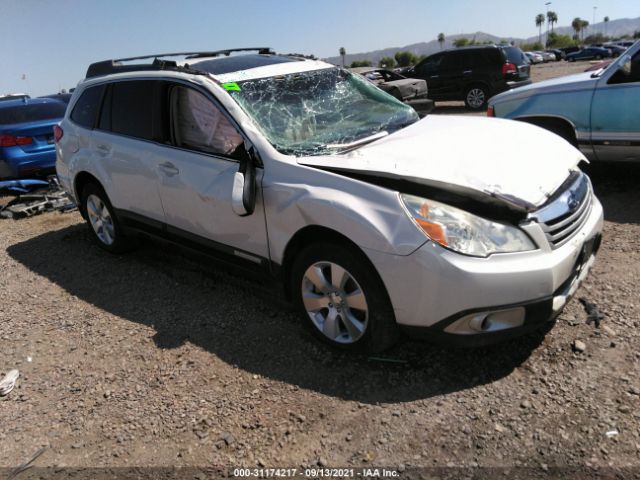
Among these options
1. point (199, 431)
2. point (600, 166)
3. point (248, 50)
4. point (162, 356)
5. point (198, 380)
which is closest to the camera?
point (199, 431)

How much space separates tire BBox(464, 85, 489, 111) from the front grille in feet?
41.8

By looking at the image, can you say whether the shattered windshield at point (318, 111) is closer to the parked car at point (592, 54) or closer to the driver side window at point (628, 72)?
the driver side window at point (628, 72)

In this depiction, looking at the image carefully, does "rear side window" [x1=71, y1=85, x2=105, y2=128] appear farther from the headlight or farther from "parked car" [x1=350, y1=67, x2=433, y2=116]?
"parked car" [x1=350, y1=67, x2=433, y2=116]

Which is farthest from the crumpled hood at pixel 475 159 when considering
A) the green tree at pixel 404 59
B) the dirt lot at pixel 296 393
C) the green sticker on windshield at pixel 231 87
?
the green tree at pixel 404 59

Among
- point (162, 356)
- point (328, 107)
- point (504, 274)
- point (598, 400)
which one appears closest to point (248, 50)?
point (328, 107)

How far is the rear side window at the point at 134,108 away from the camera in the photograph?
426 centimetres

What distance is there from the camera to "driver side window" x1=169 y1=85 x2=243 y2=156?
3.61 m

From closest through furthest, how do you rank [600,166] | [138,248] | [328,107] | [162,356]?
[162,356] < [328,107] < [138,248] < [600,166]

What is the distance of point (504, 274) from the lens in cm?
256

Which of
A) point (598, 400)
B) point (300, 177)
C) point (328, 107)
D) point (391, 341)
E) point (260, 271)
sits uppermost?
point (328, 107)

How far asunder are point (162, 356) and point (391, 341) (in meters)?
1.57

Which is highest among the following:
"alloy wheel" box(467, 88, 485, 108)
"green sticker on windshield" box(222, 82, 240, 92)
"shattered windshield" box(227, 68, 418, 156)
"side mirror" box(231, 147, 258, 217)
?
"green sticker on windshield" box(222, 82, 240, 92)

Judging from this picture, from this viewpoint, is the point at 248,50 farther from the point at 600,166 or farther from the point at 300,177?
the point at 600,166

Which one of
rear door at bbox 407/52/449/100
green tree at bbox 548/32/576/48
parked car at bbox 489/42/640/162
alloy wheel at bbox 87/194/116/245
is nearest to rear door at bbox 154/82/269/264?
alloy wheel at bbox 87/194/116/245
